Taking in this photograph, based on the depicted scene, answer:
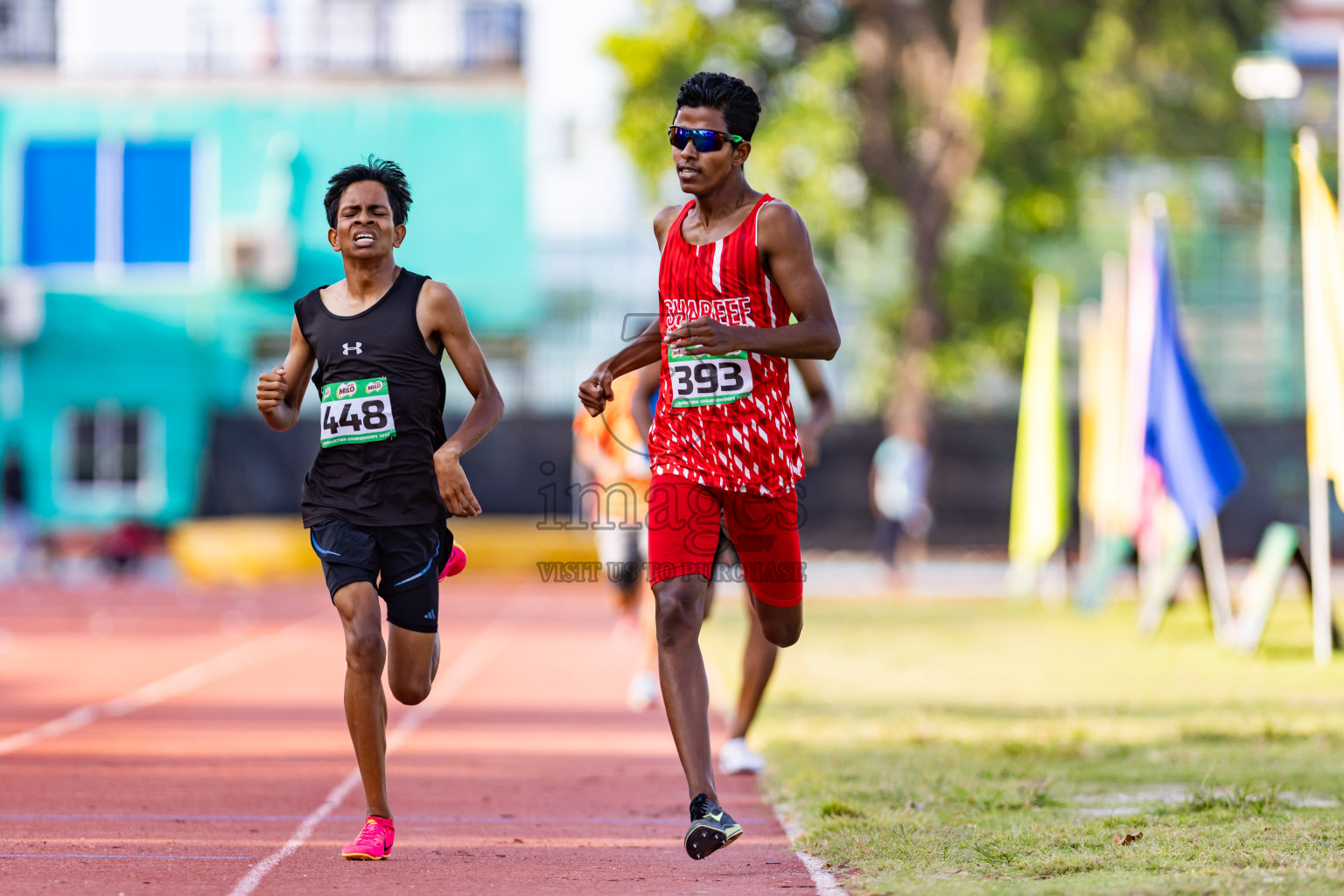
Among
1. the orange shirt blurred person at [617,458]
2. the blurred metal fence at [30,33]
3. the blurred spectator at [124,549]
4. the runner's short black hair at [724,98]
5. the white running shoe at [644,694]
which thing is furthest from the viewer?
the blurred metal fence at [30,33]

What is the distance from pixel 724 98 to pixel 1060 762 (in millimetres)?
3476

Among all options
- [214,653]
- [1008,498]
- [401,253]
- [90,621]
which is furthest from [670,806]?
[401,253]

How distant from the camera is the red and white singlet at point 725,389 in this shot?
526cm

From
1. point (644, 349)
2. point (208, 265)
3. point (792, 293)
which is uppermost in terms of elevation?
point (208, 265)

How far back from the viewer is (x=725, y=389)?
525 centimetres

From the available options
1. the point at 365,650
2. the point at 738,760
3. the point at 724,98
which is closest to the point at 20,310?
the point at 738,760

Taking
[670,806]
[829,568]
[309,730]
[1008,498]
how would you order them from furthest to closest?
1. [1008,498]
2. [829,568]
3. [309,730]
4. [670,806]

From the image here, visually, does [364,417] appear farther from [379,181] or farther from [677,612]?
[677,612]

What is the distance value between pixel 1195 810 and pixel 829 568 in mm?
20048

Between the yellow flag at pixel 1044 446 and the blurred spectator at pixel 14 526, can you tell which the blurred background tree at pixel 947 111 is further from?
the blurred spectator at pixel 14 526

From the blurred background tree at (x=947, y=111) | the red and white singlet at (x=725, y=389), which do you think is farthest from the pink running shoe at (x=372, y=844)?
the blurred background tree at (x=947, y=111)

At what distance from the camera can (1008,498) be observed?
1110 inches

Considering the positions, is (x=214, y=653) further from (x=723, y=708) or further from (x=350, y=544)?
(x=350, y=544)

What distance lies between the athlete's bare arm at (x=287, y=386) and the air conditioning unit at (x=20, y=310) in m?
25.7
